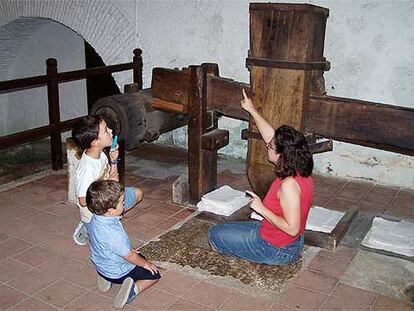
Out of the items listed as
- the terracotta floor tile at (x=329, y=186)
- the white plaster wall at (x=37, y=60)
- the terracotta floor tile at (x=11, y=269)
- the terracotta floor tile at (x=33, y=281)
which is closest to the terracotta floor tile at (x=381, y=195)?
the terracotta floor tile at (x=329, y=186)

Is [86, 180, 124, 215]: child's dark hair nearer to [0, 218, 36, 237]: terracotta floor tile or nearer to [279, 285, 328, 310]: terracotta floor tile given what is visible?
[279, 285, 328, 310]: terracotta floor tile

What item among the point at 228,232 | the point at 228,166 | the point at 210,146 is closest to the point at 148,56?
the point at 228,166

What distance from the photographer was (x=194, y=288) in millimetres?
3238

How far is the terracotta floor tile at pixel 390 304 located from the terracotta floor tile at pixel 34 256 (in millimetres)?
2265

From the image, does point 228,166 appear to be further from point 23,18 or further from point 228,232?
point 23,18

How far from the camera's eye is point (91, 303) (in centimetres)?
307

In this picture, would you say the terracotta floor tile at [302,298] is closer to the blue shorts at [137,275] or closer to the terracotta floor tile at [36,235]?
the blue shorts at [137,275]

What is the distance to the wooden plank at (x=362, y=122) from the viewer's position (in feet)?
11.0

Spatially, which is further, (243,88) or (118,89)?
(118,89)

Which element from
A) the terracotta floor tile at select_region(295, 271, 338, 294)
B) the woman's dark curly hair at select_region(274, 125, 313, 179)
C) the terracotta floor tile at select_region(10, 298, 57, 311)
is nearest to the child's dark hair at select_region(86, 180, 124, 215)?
the terracotta floor tile at select_region(10, 298, 57, 311)

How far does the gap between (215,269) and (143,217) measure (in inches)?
44.6

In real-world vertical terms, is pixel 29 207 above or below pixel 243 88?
below

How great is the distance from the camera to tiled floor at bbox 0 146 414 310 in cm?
307

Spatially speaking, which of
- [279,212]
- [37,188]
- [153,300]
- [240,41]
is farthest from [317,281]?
[240,41]
